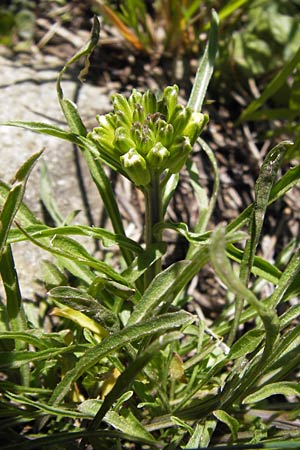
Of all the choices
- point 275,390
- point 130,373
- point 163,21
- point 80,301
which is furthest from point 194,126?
point 163,21

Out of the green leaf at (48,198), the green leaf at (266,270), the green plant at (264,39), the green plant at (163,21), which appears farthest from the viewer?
the green plant at (264,39)

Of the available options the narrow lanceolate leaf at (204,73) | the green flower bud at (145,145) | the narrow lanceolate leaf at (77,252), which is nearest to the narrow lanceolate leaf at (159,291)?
the narrow lanceolate leaf at (77,252)

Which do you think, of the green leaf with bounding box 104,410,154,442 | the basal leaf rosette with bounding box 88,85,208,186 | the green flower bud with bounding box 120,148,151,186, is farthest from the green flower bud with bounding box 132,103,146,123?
the green leaf with bounding box 104,410,154,442

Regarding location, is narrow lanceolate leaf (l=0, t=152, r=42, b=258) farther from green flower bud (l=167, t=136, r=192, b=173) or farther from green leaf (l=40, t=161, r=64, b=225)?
green leaf (l=40, t=161, r=64, b=225)

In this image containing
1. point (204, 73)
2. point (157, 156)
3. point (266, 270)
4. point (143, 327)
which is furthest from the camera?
point (204, 73)

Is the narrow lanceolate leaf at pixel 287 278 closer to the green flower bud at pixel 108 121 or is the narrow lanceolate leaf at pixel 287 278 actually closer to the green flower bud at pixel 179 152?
the green flower bud at pixel 179 152

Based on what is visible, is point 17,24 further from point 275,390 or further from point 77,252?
point 275,390
